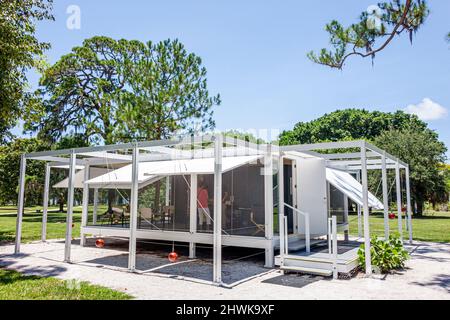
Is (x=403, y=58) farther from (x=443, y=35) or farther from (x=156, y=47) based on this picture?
(x=156, y=47)

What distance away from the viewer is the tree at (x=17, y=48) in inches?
362

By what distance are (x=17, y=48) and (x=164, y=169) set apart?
515 centimetres

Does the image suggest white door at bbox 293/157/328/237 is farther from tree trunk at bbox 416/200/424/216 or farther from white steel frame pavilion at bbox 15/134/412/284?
tree trunk at bbox 416/200/424/216

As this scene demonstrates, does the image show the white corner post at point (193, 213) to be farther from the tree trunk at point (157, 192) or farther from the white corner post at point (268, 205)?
the white corner post at point (268, 205)

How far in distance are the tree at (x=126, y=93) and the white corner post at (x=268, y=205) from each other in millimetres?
10623

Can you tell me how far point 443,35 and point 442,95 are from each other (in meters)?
17.4

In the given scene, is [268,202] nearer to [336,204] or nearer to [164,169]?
[164,169]

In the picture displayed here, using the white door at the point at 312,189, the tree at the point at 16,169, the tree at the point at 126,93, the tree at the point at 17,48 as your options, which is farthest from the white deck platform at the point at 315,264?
the tree at the point at 16,169

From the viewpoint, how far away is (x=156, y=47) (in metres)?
19.2

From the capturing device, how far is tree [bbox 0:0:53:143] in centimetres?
920

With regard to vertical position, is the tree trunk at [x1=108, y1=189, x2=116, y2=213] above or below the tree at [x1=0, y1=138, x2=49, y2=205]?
below

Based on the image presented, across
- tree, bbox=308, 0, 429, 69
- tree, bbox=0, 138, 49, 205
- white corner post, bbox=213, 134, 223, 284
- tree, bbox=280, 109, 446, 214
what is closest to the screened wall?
tree, bbox=308, 0, 429, 69

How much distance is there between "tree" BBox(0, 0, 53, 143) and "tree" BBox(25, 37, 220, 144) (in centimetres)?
760
